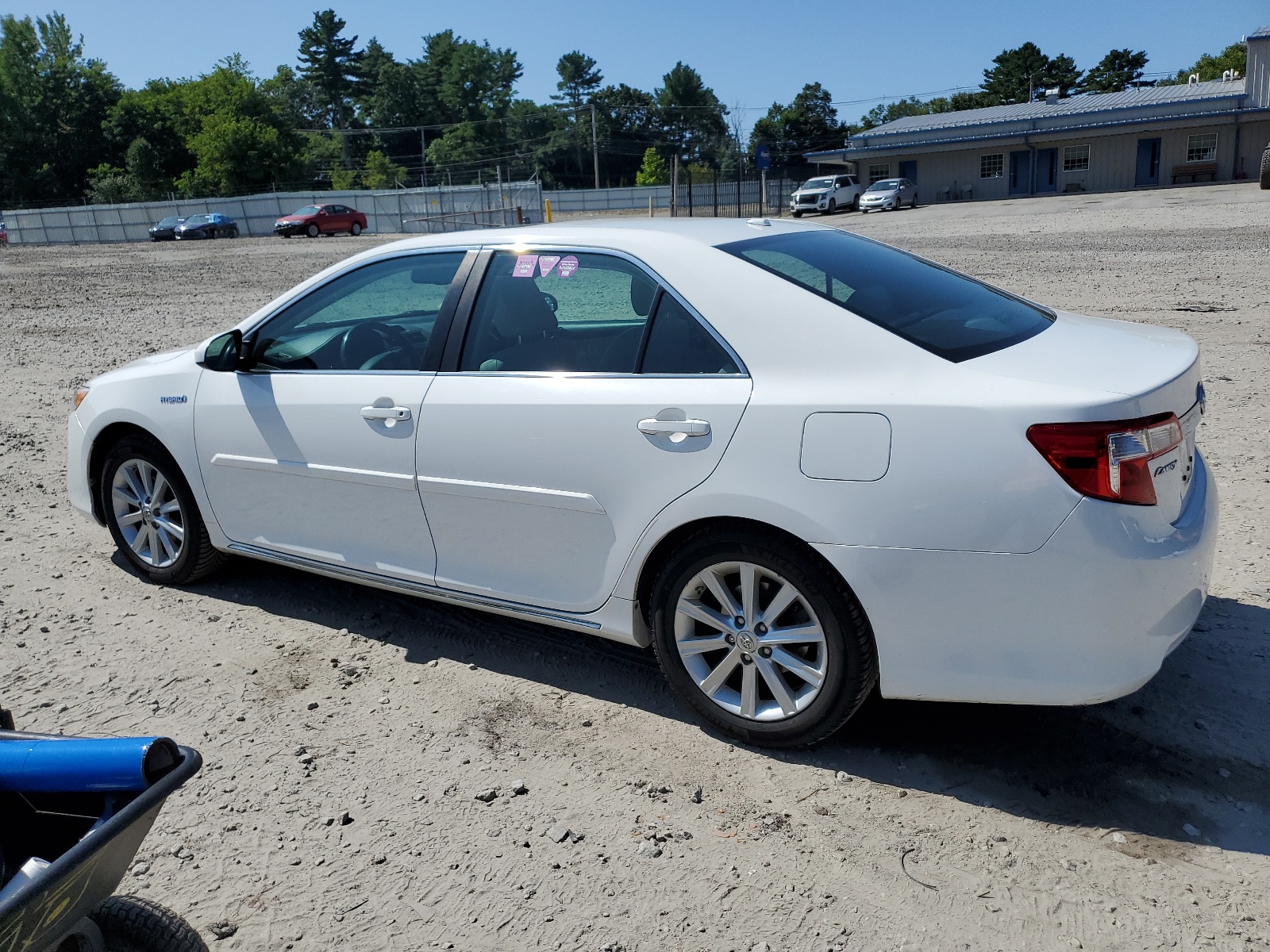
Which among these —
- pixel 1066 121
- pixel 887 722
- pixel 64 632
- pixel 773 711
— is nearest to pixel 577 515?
pixel 773 711

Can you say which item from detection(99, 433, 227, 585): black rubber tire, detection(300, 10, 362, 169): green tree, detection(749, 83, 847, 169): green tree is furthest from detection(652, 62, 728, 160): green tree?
detection(99, 433, 227, 585): black rubber tire

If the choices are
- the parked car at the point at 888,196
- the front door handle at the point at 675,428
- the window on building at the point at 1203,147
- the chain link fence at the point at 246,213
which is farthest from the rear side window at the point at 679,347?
the window on building at the point at 1203,147

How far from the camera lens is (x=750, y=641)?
3.34 meters

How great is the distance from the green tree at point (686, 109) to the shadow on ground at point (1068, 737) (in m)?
115

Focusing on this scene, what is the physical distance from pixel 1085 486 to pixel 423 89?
120361mm

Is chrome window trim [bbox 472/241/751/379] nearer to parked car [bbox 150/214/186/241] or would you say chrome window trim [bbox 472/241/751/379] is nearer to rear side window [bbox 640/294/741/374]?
rear side window [bbox 640/294/741/374]

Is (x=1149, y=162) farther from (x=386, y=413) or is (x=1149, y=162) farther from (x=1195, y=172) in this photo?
(x=386, y=413)

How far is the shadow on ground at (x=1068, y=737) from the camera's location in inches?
120

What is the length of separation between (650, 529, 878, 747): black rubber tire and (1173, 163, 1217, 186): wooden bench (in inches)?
2116

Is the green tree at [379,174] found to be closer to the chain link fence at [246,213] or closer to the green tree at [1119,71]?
the chain link fence at [246,213]

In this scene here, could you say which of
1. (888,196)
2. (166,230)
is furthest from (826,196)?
(166,230)

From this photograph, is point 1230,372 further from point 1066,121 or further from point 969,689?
point 1066,121

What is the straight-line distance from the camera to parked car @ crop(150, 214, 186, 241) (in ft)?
162

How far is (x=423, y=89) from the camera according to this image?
113312 mm
